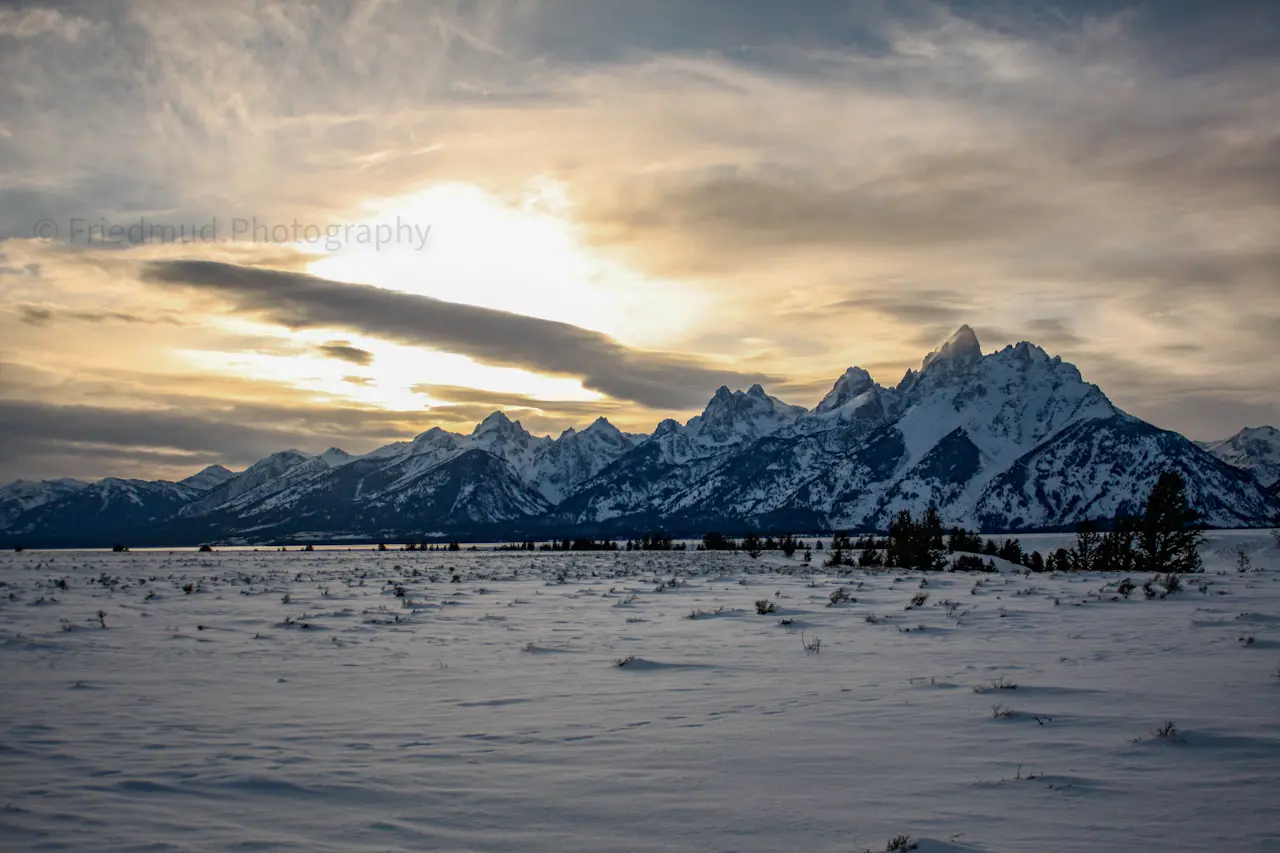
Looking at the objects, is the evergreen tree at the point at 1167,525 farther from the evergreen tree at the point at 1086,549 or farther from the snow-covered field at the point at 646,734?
the snow-covered field at the point at 646,734

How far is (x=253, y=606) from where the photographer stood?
24.7 m

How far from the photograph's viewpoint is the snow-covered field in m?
6.61

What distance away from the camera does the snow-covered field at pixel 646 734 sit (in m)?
6.61

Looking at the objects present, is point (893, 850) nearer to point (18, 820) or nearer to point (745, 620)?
point (18, 820)

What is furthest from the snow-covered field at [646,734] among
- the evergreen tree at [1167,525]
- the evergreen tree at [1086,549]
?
the evergreen tree at [1086,549]

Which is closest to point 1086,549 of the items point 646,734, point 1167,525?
point 1167,525

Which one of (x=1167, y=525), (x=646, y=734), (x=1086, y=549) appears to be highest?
(x=1167, y=525)

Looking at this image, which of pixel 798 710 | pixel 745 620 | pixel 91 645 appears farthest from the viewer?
pixel 745 620

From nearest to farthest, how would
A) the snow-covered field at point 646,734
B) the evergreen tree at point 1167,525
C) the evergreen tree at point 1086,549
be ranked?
the snow-covered field at point 646,734
the evergreen tree at point 1167,525
the evergreen tree at point 1086,549

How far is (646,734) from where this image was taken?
9.54 m

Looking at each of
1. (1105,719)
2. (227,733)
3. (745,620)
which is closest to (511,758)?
(227,733)

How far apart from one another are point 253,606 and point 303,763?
1799 centimetres

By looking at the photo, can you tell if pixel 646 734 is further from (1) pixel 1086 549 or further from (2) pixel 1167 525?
(1) pixel 1086 549

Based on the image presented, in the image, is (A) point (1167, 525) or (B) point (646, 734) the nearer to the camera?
(B) point (646, 734)
